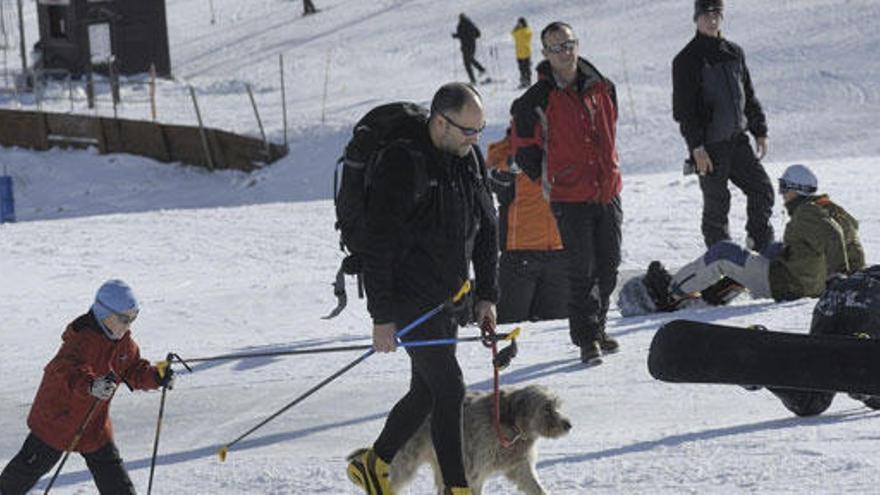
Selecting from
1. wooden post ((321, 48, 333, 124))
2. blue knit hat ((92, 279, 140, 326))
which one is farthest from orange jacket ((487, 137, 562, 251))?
wooden post ((321, 48, 333, 124))

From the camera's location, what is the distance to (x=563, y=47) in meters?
7.08

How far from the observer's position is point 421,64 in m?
32.9

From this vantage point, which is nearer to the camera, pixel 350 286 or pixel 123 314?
pixel 123 314

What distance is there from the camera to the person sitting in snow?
27.6 ft

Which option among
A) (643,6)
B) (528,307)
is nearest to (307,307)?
(528,307)

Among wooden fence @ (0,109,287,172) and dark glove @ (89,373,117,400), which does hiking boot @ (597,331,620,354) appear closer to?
dark glove @ (89,373,117,400)

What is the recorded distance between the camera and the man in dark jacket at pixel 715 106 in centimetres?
889

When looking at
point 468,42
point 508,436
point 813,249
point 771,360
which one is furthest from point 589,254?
point 468,42

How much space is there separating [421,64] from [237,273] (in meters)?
21.0

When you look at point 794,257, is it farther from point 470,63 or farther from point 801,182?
point 470,63

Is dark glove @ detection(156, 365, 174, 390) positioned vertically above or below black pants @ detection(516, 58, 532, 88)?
above

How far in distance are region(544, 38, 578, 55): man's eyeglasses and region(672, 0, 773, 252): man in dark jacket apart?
6.27 ft

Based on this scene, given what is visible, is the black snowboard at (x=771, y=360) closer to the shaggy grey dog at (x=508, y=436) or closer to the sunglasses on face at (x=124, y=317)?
the shaggy grey dog at (x=508, y=436)

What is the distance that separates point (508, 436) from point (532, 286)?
188 inches
